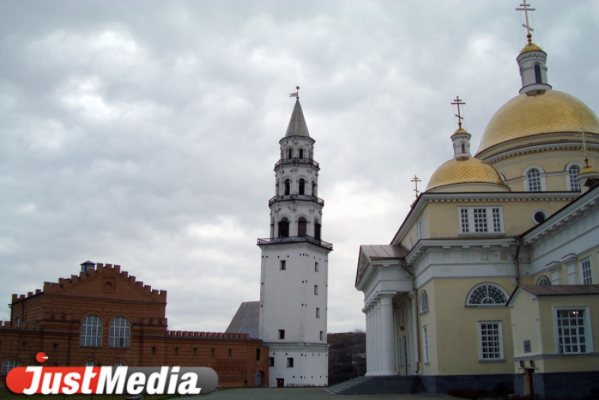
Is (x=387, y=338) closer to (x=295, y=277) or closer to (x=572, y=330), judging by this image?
(x=572, y=330)

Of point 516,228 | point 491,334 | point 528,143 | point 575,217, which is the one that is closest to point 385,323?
point 491,334

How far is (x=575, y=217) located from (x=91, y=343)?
136 feet

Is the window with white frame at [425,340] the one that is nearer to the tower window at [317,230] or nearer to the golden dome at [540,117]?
the golden dome at [540,117]

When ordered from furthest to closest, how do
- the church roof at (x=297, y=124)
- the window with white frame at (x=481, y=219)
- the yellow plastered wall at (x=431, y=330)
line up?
the church roof at (x=297, y=124)
the window with white frame at (x=481, y=219)
the yellow plastered wall at (x=431, y=330)

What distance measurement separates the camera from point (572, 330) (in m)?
20.8

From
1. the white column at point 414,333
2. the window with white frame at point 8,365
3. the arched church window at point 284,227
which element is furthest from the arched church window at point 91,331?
the white column at point 414,333

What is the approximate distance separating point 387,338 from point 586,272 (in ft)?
38.5

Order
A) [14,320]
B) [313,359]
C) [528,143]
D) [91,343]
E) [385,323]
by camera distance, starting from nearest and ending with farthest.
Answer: [385,323]
[528,143]
[91,343]
[14,320]
[313,359]

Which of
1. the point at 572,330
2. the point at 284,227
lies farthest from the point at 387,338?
the point at 284,227

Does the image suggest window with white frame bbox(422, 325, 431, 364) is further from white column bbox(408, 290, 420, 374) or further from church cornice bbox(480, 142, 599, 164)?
church cornice bbox(480, 142, 599, 164)

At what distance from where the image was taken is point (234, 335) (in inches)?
2338

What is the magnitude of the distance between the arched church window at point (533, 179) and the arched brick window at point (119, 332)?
36.1 meters

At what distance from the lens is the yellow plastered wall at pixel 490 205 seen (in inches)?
1146

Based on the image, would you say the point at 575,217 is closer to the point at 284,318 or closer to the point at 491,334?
the point at 491,334
